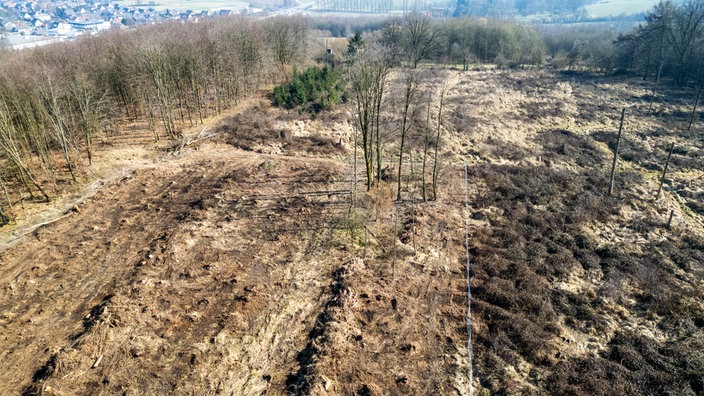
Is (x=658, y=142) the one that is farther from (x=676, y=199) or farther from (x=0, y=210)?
(x=0, y=210)

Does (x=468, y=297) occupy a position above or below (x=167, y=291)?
below

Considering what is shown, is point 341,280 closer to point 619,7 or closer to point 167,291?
point 167,291

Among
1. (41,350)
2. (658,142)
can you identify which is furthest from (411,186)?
(658,142)

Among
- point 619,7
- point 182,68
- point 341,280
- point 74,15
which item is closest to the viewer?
point 341,280

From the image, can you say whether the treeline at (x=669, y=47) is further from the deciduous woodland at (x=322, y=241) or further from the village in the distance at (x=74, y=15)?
the village in the distance at (x=74, y=15)

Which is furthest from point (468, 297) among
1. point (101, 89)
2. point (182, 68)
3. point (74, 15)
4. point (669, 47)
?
point (74, 15)

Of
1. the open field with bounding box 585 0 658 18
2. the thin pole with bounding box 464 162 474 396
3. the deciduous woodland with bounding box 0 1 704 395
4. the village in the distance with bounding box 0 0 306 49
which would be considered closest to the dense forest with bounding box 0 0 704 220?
the deciduous woodland with bounding box 0 1 704 395
